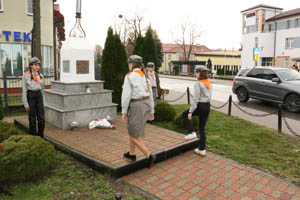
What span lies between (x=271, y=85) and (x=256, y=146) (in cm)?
650

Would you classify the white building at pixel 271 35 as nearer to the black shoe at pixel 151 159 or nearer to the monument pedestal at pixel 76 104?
the monument pedestal at pixel 76 104

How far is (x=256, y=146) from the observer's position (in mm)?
6266

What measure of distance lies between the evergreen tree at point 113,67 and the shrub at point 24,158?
5.67 m

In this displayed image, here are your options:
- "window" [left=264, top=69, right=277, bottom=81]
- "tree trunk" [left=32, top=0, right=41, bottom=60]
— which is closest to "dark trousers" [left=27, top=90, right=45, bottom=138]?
"tree trunk" [left=32, top=0, right=41, bottom=60]

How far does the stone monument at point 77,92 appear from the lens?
22.8ft

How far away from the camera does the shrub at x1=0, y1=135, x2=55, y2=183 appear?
13.2ft

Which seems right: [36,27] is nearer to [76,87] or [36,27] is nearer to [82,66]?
[82,66]

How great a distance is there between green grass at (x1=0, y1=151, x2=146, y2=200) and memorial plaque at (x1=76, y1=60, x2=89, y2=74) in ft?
11.1

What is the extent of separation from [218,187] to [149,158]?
126 centimetres

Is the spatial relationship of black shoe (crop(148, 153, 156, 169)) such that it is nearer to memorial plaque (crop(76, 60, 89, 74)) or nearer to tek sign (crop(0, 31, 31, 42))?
memorial plaque (crop(76, 60, 89, 74))

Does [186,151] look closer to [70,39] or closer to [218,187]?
[218,187]

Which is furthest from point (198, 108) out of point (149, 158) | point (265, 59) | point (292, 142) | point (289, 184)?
point (265, 59)

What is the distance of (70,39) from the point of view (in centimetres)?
729

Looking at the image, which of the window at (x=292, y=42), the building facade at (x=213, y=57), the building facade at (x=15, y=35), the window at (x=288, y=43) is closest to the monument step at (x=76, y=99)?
the building facade at (x=15, y=35)
